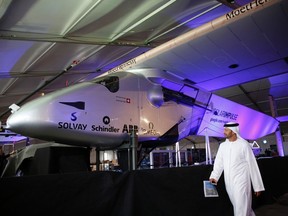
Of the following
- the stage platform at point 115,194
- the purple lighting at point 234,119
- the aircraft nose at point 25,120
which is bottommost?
the stage platform at point 115,194

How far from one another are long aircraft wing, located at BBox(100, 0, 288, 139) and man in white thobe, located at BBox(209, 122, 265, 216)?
2476 mm

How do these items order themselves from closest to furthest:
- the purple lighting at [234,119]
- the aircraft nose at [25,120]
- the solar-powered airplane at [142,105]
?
the aircraft nose at [25,120] < the solar-powered airplane at [142,105] < the purple lighting at [234,119]

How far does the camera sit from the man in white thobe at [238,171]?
12.1 feet

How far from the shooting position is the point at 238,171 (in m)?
3.84

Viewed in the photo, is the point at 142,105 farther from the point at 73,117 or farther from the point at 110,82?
the point at 73,117

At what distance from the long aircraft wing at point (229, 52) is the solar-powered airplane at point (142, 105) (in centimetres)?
2

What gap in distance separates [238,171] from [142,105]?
243 centimetres

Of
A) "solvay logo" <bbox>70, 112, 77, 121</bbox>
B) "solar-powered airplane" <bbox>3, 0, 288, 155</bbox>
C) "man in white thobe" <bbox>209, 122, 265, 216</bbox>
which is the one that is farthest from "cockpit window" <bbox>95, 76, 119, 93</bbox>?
"man in white thobe" <bbox>209, 122, 265, 216</bbox>

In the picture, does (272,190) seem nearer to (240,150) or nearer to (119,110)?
(240,150)

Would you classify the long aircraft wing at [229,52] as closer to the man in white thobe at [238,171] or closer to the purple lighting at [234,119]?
the purple lighting at [234,119]

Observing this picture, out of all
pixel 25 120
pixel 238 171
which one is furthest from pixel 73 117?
pixel 238 171

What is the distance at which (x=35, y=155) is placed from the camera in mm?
4473

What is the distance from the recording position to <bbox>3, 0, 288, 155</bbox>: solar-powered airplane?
4.06 metres

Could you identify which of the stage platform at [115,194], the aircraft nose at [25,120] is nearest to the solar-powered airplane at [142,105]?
the aircraft nose at [25,120]
